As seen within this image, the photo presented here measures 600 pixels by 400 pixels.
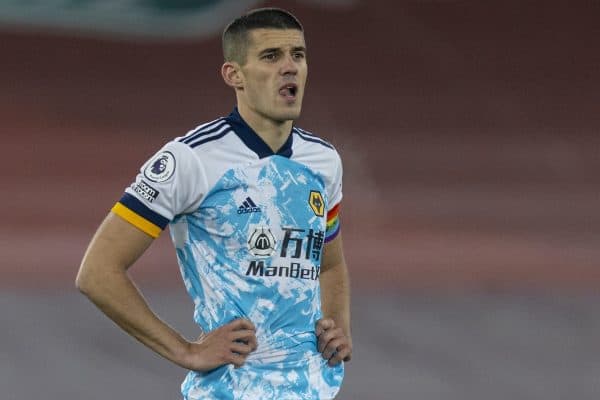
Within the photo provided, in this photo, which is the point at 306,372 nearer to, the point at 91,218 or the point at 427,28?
the point at 91,218

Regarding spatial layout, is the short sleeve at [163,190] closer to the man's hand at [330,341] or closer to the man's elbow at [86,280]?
the man's elbow at [86,280]

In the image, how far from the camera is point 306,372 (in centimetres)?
320

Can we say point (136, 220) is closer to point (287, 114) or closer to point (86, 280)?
point (86, 280)

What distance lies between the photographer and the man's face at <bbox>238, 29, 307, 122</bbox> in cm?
320

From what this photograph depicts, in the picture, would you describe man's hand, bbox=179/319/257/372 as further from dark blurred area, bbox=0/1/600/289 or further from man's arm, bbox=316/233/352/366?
dark blurred area, bbox=0/1/600/289

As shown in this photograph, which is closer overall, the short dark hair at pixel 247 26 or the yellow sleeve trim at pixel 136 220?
the yellow sleeve trim at pixel 136 220

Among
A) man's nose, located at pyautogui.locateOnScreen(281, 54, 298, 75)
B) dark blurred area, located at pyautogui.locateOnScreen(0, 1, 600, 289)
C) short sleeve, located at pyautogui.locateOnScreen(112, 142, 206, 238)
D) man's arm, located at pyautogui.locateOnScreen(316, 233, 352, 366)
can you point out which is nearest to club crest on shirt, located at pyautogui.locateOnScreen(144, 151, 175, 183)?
short sleeve, located at pyautogui.locateOnScreen(112, 142, 206, 238)

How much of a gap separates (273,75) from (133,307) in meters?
0.61

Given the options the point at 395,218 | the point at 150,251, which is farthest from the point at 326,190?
the point at 395,218

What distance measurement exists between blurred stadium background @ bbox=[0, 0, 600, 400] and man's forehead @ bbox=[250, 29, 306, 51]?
174 inches

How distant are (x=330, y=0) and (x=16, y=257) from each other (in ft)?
9.92

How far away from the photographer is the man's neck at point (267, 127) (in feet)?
10.6

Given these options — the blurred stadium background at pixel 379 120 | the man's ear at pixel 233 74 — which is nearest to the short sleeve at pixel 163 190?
the man's ear at pixel 233 74

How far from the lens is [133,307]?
3.09 m
